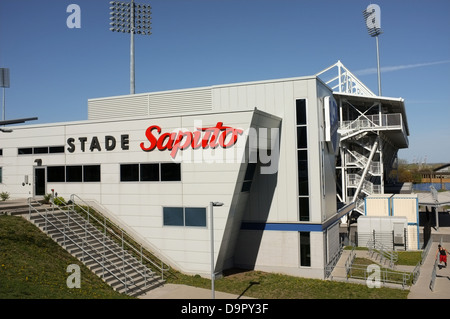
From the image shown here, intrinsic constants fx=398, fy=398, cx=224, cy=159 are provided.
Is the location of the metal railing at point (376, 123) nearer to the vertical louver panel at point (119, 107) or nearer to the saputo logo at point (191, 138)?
the vertical louver panel at point (119, 107)

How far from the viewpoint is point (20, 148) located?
31156 mm

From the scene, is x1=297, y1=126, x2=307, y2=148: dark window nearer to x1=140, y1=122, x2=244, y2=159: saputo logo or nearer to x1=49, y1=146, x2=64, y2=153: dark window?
x1=140, y1=122, x2=244, y2=159: saputo logo

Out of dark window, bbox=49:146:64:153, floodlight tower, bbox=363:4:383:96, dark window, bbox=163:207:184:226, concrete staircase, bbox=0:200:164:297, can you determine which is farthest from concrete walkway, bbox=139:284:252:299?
floodlight tower, bbox=363:4:383:96

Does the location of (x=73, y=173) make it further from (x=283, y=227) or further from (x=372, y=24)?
(x=372, y=24)

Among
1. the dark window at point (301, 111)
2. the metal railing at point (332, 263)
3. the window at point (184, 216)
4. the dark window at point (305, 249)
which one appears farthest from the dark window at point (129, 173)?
the metal railing at point (332, 263)

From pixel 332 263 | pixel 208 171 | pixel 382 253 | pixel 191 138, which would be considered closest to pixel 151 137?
pixel 191 138

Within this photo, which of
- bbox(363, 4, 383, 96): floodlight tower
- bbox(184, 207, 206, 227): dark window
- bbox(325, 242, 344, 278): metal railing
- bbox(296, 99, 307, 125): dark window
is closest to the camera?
bbox(184, 207, 206, 227): dark window

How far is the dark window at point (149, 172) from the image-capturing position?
2630 cm

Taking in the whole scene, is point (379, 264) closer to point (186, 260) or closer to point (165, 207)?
point (186, 260)

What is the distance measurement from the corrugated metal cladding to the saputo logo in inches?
177

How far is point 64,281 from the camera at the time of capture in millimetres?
18750

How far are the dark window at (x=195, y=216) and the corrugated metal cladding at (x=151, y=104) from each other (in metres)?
8.07

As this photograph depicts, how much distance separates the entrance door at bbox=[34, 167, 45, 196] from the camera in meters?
30.2
